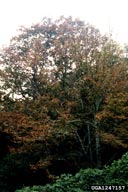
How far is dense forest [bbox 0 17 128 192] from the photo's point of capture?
Result: 14.2m

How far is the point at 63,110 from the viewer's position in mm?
14953

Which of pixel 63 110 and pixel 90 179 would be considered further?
pixel 63 110

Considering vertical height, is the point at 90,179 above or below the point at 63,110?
below

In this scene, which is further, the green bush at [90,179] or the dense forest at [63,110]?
the dense forest at [63,110]

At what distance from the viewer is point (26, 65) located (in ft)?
52.3

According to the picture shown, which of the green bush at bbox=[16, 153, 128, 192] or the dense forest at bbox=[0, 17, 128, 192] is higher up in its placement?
the dense forest at bbox=[0, 17, 128, 192]

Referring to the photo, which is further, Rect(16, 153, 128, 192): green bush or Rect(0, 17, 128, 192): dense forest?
Rect(0, 17, 128, 192): dense forest

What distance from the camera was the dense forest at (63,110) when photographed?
14.2 meters

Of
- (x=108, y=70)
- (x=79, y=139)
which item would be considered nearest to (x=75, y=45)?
(x=108, y=70)

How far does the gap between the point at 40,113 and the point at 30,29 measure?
721cm

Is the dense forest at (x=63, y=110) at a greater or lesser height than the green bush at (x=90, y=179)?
greater

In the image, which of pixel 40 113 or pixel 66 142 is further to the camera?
pixel 66 142

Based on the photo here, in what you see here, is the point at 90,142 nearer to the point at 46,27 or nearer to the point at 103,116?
the point at 103,116

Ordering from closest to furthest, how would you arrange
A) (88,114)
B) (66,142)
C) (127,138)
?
(127,138)
(88,114)
(66,142)
